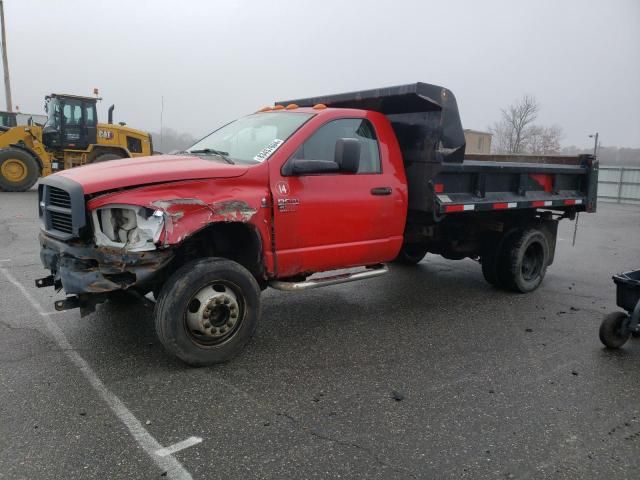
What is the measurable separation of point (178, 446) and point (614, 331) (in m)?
3.90

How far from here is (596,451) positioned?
10.1ft

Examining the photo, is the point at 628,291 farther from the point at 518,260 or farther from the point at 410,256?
the point at 410,256

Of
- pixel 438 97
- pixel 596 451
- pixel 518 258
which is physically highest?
pixel 438 97

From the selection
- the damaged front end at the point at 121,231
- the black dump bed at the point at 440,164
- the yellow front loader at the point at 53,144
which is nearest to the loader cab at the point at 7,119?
the yellow front loader at the point at 53,144

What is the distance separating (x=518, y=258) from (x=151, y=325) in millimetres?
4483

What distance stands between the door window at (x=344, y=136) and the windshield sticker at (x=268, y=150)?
18 centimetres

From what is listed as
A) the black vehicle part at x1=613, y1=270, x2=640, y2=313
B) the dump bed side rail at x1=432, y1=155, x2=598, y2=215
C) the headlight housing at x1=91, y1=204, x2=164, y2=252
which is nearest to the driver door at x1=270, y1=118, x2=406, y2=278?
the dump bed side rail at x1=432, y1=155, x2=598, y2=215

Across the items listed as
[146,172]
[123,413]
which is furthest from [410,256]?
[123,413]

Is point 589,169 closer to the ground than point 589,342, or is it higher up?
higher up

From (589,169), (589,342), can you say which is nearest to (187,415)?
(589,342)

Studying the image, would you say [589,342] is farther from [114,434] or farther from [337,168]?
Result: [114,434]

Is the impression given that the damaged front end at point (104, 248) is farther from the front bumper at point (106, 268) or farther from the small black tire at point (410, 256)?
the small black tire at point (410, 256)

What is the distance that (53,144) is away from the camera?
55.8 feet

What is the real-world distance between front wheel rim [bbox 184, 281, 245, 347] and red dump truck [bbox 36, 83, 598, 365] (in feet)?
0.04
